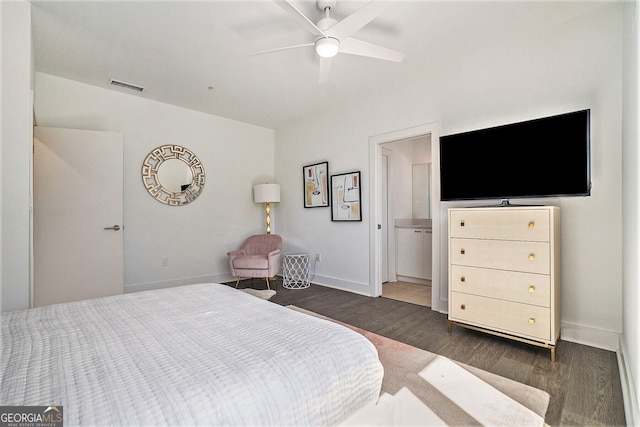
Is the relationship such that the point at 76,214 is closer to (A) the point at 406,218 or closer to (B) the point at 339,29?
(B) the point at 339,29

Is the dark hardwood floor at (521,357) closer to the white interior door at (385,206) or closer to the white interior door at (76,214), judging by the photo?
the white interior door at (385,206)

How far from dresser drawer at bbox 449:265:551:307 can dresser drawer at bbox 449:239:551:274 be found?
44 millimetres

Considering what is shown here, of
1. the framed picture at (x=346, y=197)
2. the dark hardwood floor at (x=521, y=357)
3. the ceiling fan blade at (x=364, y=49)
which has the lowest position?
the dark hardwood floor at (x=521, y=357)

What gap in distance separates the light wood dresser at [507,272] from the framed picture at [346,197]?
153 centimetres

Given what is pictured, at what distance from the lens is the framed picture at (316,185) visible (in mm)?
Answer: 4336

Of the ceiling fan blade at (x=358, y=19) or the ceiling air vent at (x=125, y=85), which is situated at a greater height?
the ceiling air vent at (x=125, y=85)

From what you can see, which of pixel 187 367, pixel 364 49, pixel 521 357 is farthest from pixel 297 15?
pixel 521 357

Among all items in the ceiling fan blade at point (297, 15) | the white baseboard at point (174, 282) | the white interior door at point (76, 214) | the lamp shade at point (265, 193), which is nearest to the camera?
the ceiling fan blade at point (297, 15)

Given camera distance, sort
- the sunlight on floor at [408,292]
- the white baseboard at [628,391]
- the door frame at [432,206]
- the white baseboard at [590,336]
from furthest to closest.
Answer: the sunlight on floor at [408,292] → the door frame at [432,206] → the white baseboard at [590,336] → the white baseboard at [628,391]

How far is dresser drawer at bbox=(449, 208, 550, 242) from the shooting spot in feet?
6.86

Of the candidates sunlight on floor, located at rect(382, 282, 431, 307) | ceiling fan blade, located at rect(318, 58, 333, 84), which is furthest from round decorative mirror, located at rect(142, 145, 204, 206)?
sunlight on floor, located at rect(382, 282, 431, 307)

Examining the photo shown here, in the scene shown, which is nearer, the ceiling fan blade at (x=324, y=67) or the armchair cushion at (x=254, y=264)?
the ceiling fan blade at (x=324, y=67)

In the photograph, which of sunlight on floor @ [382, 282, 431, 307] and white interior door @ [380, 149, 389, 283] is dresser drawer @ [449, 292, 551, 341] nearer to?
sunlight on floor @ [382, 282, 431, 307]

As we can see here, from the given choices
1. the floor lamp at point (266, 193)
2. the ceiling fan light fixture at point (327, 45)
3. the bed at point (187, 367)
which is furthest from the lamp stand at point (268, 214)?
the bed at point (187, 367)
